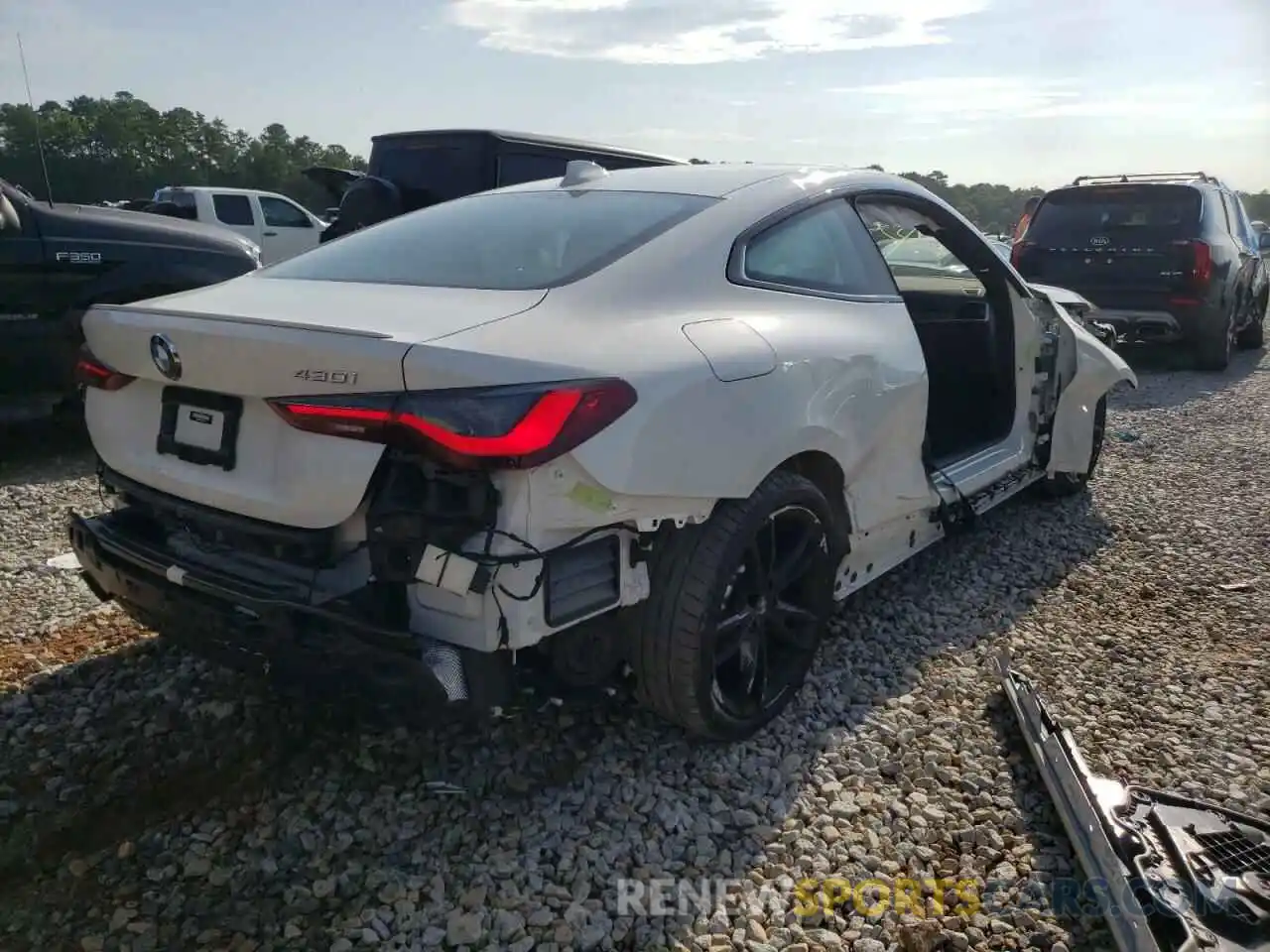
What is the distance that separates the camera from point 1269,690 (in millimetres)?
3344

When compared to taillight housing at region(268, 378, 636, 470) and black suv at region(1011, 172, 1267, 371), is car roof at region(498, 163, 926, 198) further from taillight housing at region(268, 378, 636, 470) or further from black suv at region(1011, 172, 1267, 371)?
black suv at region(1011, 172, 1267, 371)

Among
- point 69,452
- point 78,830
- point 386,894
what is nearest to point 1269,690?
point 386,894

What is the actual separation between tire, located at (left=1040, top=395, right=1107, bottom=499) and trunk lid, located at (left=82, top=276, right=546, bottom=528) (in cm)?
365

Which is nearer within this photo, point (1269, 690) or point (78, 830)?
point (78, 830)

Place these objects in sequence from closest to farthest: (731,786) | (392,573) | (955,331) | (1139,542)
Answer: (392,573)
(731,786)
(955,331)
(1139,542)

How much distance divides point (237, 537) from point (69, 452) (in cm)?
410

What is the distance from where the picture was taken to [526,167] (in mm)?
7344

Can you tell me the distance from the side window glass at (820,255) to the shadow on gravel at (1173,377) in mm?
4969

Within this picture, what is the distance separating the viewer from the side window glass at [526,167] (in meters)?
7.21

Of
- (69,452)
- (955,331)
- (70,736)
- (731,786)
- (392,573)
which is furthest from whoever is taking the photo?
(69,452)

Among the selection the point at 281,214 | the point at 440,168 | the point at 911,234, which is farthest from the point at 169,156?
the point at 911,234

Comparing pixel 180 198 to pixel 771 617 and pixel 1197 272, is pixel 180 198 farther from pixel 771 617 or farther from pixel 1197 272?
pixel 771 617

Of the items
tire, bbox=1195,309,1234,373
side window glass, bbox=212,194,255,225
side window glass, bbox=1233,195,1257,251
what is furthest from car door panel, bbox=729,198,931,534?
side window glass, bbox=212,194,255,225

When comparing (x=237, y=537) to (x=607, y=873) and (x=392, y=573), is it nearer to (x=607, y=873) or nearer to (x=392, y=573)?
(x=392, y=573)
